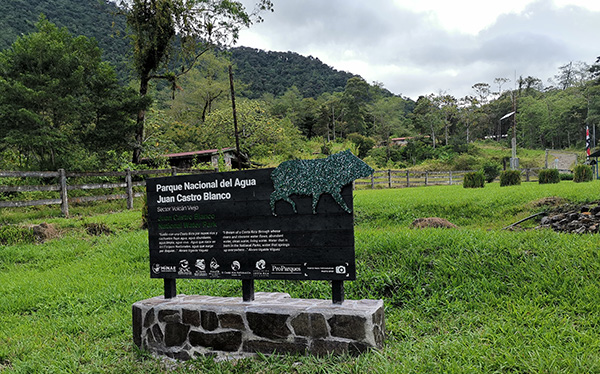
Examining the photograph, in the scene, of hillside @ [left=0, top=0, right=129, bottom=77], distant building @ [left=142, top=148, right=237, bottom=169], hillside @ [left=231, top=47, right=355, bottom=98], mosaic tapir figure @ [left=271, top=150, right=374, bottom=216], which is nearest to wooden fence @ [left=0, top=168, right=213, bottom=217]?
distant building @ [left=142, top=148, right=237, bottom=169]

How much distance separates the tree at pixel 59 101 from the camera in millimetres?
15367

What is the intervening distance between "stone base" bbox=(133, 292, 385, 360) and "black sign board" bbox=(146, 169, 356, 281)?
0.32 metres

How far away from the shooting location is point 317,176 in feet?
12.3

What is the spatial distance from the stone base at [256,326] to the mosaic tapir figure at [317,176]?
0.95 m

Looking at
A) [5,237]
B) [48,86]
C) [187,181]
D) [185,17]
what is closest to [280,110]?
[185,17]

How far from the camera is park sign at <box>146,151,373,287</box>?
3688mm

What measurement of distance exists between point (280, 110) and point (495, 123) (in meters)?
43.5

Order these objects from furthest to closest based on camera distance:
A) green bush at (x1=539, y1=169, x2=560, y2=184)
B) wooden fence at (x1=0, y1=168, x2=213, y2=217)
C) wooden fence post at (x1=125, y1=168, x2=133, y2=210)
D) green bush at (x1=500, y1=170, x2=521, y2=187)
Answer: green bush at (x1=500, y1=170, x2=521, y2=187), green bush at (x1=539, y1=169, x2=560, y2=184), wooden fence post at (x1=125, y1=168, x2=133, y2=210), wooden fence at (x1=0, y1=168, x2=213, y2=217)

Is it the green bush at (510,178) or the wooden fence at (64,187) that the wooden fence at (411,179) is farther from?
the wooden fence at (64,187)

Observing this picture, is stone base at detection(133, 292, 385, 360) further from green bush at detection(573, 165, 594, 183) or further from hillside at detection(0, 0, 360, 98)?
hillside at detection(0, 0, 360, 98)

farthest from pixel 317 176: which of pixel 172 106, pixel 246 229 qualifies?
pixel 172 106

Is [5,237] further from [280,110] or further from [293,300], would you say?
[280,110]

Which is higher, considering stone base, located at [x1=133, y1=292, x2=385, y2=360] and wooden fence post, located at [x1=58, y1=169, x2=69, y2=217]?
wooden fence post, located at [x1=58, y1=169, x2=69, y2=217]

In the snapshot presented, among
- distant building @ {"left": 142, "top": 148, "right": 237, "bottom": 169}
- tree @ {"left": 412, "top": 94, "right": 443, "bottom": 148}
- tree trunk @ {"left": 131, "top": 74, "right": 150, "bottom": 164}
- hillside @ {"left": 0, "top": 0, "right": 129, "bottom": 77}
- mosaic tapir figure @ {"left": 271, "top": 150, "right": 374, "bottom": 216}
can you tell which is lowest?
mosaic tapir figure @ {"left": 271, "top": 150, "right": 374, "bottom": 216}
